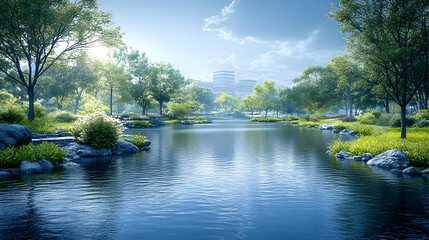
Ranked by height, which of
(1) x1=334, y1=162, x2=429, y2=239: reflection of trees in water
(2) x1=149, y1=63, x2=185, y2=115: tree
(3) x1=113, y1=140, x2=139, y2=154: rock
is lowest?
(1) x1=334, y1=162, x2=429, y2=239: reflection of trees in water

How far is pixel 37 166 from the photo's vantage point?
544 inches

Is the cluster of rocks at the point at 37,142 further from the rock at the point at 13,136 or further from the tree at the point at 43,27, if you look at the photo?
the tree at the point at 43,27

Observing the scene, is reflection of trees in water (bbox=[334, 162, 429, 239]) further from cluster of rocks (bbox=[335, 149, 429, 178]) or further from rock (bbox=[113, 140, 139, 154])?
rock (bbox=[113, 140, 139, 154])

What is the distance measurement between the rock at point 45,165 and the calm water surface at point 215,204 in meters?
1.14

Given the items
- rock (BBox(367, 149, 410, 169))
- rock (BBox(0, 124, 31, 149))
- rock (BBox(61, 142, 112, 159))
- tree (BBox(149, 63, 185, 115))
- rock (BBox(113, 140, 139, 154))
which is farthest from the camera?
tree (BBox(149, 63, 185, 115))

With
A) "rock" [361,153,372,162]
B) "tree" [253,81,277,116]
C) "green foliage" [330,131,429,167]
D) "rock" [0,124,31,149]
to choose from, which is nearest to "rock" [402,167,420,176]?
"green foliage" [330,131,429,167]

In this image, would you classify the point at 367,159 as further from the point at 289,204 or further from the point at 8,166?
the point at 8,166

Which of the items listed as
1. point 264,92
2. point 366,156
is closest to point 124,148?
point 366,156

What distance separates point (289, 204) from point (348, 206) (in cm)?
182

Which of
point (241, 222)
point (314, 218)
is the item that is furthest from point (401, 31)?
point (241, 222)

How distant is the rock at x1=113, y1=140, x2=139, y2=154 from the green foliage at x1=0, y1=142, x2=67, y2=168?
14.9 feet

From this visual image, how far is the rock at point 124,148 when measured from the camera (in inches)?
797

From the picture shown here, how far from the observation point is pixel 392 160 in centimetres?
1466

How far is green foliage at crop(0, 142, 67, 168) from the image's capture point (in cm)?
1362
